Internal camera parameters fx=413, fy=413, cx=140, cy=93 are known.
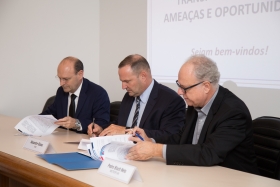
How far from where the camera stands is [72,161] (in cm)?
230

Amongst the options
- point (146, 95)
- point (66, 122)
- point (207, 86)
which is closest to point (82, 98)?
point (66, 122)

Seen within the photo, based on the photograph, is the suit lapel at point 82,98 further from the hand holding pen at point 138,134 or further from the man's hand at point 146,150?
the man's hand at point 146,150

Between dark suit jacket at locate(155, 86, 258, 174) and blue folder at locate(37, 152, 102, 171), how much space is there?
42cm

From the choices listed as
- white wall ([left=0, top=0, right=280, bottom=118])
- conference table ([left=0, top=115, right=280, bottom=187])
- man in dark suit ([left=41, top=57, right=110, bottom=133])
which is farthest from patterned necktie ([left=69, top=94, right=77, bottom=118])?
white wall ([left=0, top=0, right=280, bottom=118])

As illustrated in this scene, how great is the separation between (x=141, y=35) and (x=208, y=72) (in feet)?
8.85

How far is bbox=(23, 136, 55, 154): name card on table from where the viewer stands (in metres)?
2.55

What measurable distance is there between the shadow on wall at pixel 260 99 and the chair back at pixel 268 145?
2.61 feet

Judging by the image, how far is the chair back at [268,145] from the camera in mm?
2607

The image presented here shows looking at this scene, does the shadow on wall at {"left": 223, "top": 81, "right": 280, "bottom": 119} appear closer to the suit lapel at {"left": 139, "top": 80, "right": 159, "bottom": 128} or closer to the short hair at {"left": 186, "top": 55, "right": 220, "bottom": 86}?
the suit lapel at {"left": 139, "top": 80, "right": 159, "bottom": 128}

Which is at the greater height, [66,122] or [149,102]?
[149,102]

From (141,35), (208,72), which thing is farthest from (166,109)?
(141,35)

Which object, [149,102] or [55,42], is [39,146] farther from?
[55,42]

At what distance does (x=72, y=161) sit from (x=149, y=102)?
103cm

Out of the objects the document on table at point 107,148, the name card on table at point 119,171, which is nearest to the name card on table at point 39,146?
the document on table at point 107,148
